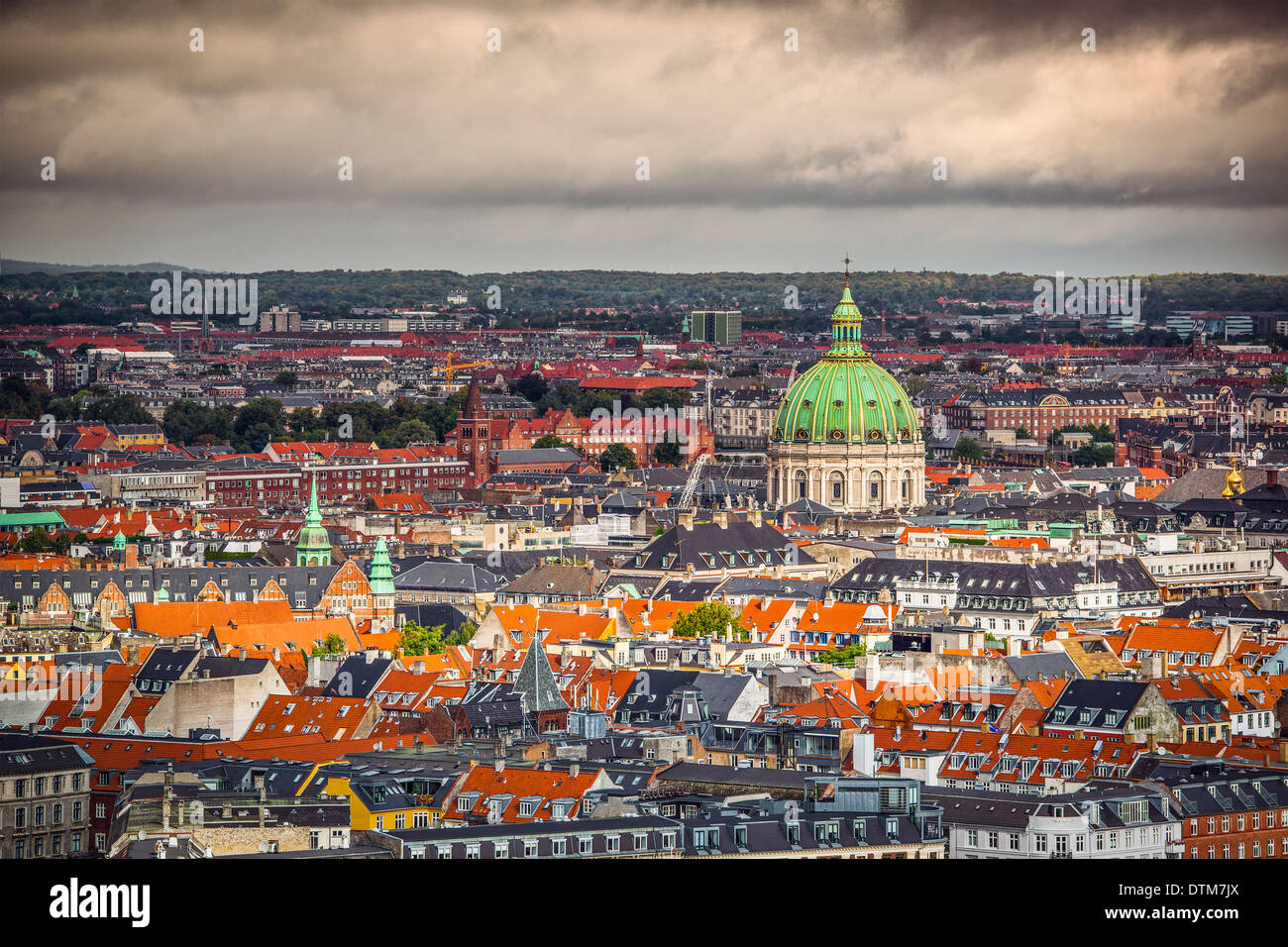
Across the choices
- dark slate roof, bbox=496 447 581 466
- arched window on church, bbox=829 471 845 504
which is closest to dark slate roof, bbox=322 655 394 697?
arched window on church, bbox=829 471 845 504

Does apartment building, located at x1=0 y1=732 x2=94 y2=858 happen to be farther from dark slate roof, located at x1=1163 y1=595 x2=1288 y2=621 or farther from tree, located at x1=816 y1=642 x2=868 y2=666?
dark slate roof, located at x1=1163 y1=595 x2=1288 y2=621

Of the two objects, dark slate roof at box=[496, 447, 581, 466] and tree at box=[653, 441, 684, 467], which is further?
tree at box=[653, 441, 684, 467]

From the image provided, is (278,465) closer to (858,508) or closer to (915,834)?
(858,508)

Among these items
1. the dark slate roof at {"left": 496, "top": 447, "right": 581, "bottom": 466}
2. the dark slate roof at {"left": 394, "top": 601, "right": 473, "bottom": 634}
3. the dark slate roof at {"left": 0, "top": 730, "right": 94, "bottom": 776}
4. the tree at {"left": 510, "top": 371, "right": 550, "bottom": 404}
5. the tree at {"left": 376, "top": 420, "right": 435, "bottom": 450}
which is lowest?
the dark slate roof at {"left": 394, "top": 601, "right": 473, "bottom": 634}

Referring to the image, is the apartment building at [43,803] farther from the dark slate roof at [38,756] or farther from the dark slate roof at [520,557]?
the dark slate roof at [520,557]

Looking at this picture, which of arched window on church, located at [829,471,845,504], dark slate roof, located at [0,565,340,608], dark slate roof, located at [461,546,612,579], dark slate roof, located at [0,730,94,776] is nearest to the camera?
dark slate roof, located at [0,730,94,776]
